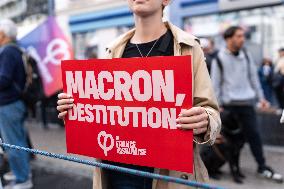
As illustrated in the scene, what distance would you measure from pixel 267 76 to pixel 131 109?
29.8 feet

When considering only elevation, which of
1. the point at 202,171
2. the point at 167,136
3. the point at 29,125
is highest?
the point at 167,136

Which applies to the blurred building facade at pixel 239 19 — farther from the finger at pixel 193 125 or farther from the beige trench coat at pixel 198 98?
the finger at pixel 193 125

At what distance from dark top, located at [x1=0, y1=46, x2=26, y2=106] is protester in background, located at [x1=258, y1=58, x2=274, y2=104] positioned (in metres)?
6.77

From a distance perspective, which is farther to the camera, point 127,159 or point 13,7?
point 13,7

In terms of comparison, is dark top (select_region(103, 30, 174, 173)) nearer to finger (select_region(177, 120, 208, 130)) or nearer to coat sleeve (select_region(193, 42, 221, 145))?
coat sleeve (select_region(193, 42, 221, 145))

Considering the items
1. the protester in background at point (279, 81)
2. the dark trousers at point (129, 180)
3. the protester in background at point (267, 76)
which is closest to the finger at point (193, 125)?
the dark trousers at point (129, 180)

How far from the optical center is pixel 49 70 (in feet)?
23.0

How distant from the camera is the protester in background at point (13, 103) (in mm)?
4471

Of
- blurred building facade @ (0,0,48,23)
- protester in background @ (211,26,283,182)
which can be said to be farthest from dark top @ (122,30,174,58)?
blurred building facade @ (0,0,48,23)

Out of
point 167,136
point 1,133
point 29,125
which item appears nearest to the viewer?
point 167,136

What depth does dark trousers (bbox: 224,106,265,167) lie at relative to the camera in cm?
489

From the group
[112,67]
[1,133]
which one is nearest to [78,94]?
[112,67]

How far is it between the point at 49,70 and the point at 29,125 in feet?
11.0

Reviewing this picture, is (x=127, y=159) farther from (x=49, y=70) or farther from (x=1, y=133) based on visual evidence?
(x=49, y=70)
